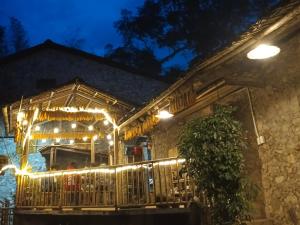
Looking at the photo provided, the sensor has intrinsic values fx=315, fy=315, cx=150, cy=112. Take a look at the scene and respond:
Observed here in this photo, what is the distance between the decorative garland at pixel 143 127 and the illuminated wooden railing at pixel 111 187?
2.21 m

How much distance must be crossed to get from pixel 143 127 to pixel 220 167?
6147mm

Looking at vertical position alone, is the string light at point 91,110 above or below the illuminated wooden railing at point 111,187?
above

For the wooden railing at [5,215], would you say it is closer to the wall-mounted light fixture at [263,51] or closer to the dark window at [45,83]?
the dark window at [45,83]

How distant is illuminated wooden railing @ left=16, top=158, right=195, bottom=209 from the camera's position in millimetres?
9188

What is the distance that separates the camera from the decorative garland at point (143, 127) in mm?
12069

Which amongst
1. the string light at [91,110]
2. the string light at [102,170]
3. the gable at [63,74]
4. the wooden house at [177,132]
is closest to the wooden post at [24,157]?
the wooden house at [177,132]

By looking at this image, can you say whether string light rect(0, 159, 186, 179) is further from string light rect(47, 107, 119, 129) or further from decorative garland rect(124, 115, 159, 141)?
string light rect(47, 107, 119, 129)

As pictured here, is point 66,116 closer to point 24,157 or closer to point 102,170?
point 24,157

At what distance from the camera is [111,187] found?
1051 centimetres

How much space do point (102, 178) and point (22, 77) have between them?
14.8 meters

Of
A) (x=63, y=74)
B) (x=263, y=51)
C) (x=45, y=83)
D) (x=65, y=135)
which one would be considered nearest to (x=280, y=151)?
(x=263, y=51)

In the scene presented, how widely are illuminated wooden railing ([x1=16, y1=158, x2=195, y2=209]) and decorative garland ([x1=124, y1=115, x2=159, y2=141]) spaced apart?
2.21 meters

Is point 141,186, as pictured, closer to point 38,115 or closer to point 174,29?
point 38,115

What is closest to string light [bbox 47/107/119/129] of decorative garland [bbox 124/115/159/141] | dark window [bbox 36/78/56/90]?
decorative garland [bbox 124/115/159/141]
